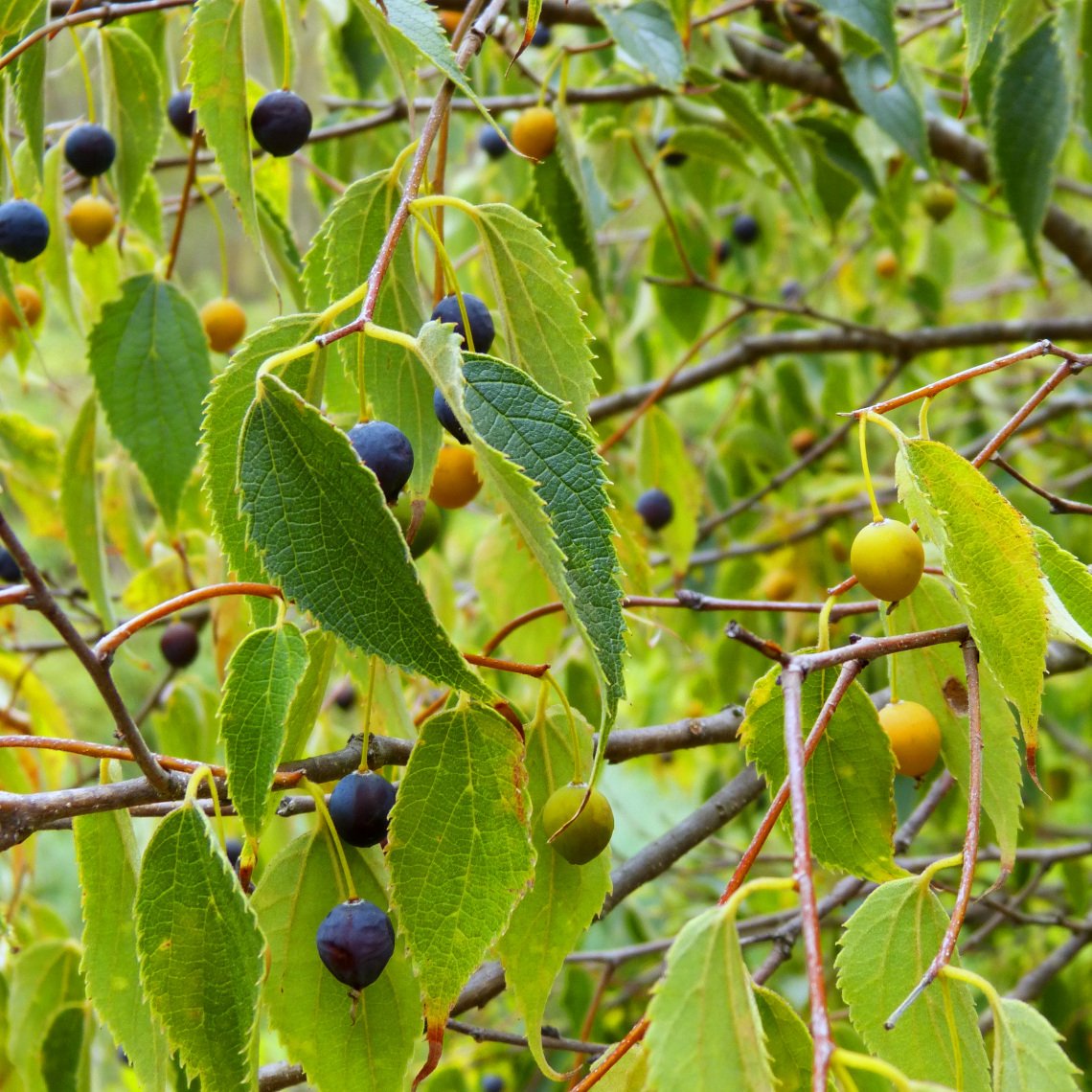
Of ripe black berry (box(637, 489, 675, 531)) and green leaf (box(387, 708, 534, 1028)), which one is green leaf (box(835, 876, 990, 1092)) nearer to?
green leaf (box(387, 708, 534, 1028))

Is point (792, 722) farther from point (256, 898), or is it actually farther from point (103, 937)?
point (103, 937)

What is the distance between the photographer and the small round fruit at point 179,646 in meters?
1.78

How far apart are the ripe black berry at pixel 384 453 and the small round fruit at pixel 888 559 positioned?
270mm

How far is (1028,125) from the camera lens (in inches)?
59.4

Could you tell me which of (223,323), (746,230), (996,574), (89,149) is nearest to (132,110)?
(89,149)

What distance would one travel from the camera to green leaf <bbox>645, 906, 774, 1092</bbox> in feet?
1.70

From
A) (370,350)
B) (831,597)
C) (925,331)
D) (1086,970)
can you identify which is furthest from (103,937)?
(1086,970)

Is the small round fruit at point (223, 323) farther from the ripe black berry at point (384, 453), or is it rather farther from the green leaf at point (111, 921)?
A: the ripe black berry at point (384, 453)

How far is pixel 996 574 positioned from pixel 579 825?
0.30m

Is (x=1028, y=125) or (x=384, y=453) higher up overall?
(x=384, y=453)

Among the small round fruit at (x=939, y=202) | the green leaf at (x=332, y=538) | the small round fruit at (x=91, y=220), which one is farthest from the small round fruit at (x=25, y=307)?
the small round fruit at (x=939, y=202)

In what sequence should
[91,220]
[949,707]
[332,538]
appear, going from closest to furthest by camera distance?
1. [332,538]
2. [949,707]
3. [91,220]

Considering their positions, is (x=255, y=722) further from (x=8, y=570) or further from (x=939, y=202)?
(x=939, y=202)

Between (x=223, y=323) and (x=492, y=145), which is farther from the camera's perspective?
(x=492, y=145)
